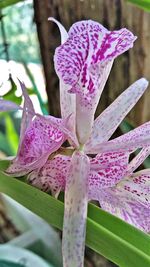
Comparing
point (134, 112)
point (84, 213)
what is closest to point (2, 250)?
point (134, 112)

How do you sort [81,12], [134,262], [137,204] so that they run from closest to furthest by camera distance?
[134,262], [137,204], [81,12]

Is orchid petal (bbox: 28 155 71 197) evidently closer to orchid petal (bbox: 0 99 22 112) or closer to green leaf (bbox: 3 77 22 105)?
orchid petal (bbox: 0 99 22 112)

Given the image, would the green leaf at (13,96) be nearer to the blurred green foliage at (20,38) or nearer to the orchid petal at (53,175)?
the orchid petal at (53,175)

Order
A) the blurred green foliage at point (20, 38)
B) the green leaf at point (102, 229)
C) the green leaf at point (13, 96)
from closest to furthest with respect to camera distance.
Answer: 1. the green leaf at point (102, 229)
2. the green leaf at point (13, 96)
3. the blurred green foliage at point (20, 38)

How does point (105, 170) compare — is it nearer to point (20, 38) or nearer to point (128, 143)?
point (128, 143)

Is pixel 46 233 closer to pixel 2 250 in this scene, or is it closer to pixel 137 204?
pixel 2 250

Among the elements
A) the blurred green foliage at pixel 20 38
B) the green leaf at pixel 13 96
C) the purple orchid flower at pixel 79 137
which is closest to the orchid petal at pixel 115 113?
the purple orchid flower at pixel 79 137

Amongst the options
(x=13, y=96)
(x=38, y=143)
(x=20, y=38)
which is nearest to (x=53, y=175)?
(x=38, y=143)

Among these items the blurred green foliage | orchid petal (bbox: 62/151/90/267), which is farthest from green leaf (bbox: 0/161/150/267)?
the blurred green foliage
